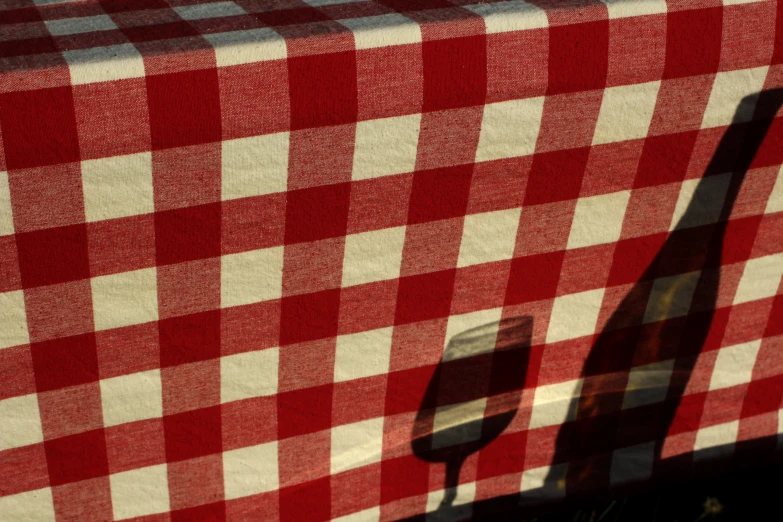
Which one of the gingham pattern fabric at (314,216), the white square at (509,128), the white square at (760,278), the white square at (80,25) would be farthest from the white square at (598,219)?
the white square at (80,25)

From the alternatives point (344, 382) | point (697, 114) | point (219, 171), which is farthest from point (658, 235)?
point (219, 171)

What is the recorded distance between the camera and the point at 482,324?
940mm

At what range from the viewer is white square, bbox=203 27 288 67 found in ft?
2.39

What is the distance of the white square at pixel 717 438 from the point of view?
111 centimetres

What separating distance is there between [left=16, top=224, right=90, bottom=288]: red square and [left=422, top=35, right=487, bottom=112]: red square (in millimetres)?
342

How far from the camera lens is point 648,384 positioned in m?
1.05

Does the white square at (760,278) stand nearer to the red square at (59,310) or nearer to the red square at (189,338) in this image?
the red square at (189,338)

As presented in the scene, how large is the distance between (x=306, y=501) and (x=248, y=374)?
194mm

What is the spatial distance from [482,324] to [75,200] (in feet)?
A: 1.49

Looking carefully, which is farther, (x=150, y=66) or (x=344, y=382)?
(x=344, y=382)

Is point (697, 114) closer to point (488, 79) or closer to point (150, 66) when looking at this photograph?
point (488, 79)

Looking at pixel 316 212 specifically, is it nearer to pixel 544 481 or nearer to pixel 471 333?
pixel 471 333

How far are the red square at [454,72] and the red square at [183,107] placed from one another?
199mm

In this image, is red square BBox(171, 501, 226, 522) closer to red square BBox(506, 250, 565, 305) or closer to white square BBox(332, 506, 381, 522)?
white square BBox(332, 506, 381, 522)
